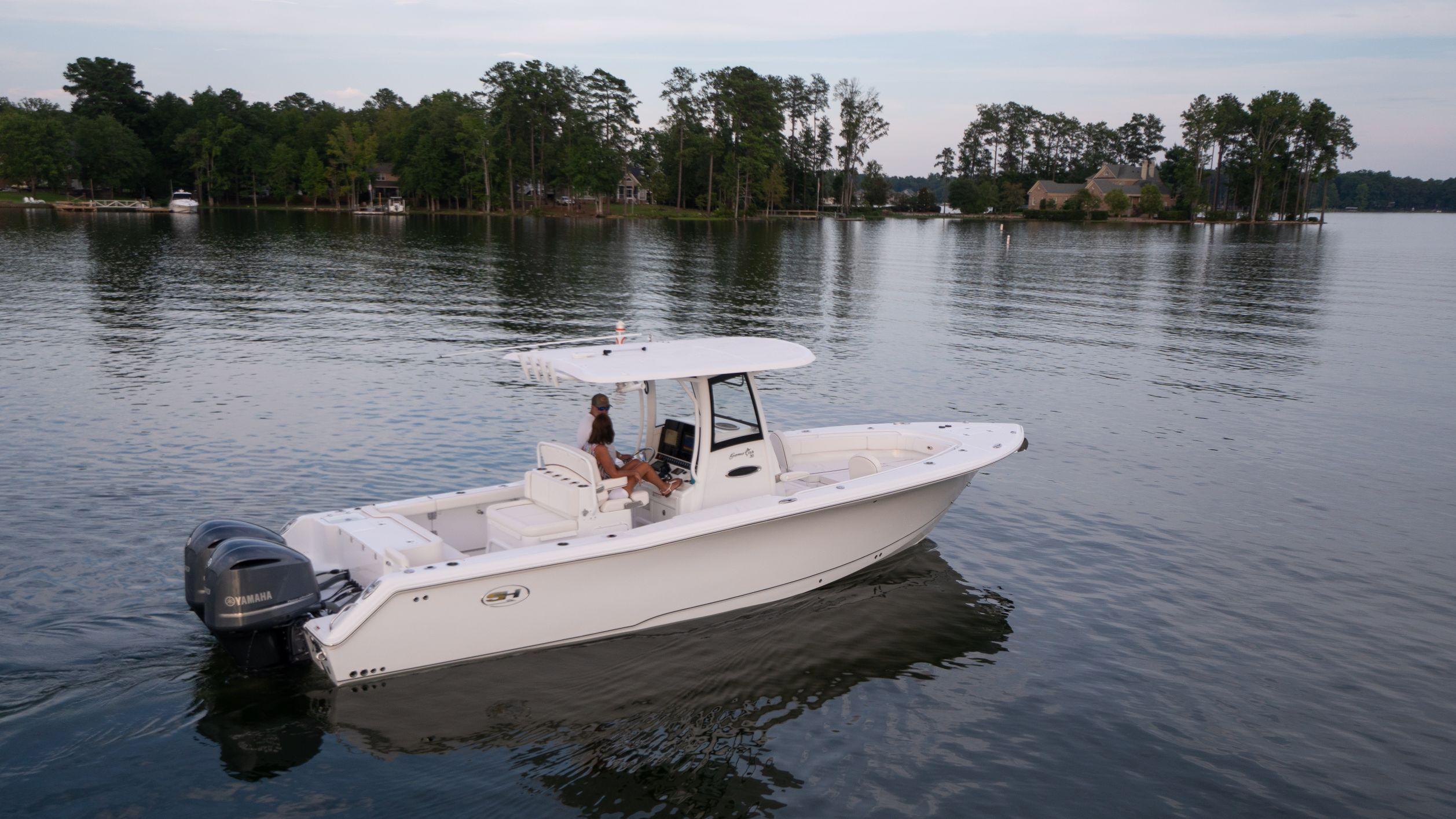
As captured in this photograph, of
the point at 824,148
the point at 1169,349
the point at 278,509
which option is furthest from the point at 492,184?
the point at 278,509

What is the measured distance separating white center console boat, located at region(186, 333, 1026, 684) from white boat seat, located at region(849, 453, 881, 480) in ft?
0.08

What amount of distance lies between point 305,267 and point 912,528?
130 feet

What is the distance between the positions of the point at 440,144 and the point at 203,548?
336ft

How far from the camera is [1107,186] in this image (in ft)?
436

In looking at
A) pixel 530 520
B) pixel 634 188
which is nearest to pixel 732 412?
pixel 530 520

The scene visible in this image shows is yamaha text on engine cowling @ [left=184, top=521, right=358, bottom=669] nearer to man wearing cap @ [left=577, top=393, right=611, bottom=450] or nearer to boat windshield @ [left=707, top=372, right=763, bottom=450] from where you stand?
man wearing cap @ [left=577, top=393, right=611, bottom=450]

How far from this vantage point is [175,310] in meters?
29.4

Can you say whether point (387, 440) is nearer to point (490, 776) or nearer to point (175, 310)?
point (490, 776)

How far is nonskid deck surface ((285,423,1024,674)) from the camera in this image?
779cm

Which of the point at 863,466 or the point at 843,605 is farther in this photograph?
the point at 863,466

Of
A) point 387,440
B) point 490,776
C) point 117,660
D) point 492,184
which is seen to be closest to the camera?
point 490,776

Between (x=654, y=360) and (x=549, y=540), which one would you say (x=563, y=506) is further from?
(x=654, y=360)

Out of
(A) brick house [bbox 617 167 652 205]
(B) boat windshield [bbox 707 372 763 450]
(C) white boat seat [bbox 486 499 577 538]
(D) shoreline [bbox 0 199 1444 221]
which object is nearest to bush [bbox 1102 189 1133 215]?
(D) shoreline [bbox 0 199 1444 221]

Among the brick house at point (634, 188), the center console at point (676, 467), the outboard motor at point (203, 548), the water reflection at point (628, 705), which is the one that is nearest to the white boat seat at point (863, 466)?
the water reflection at point (628, 705)
